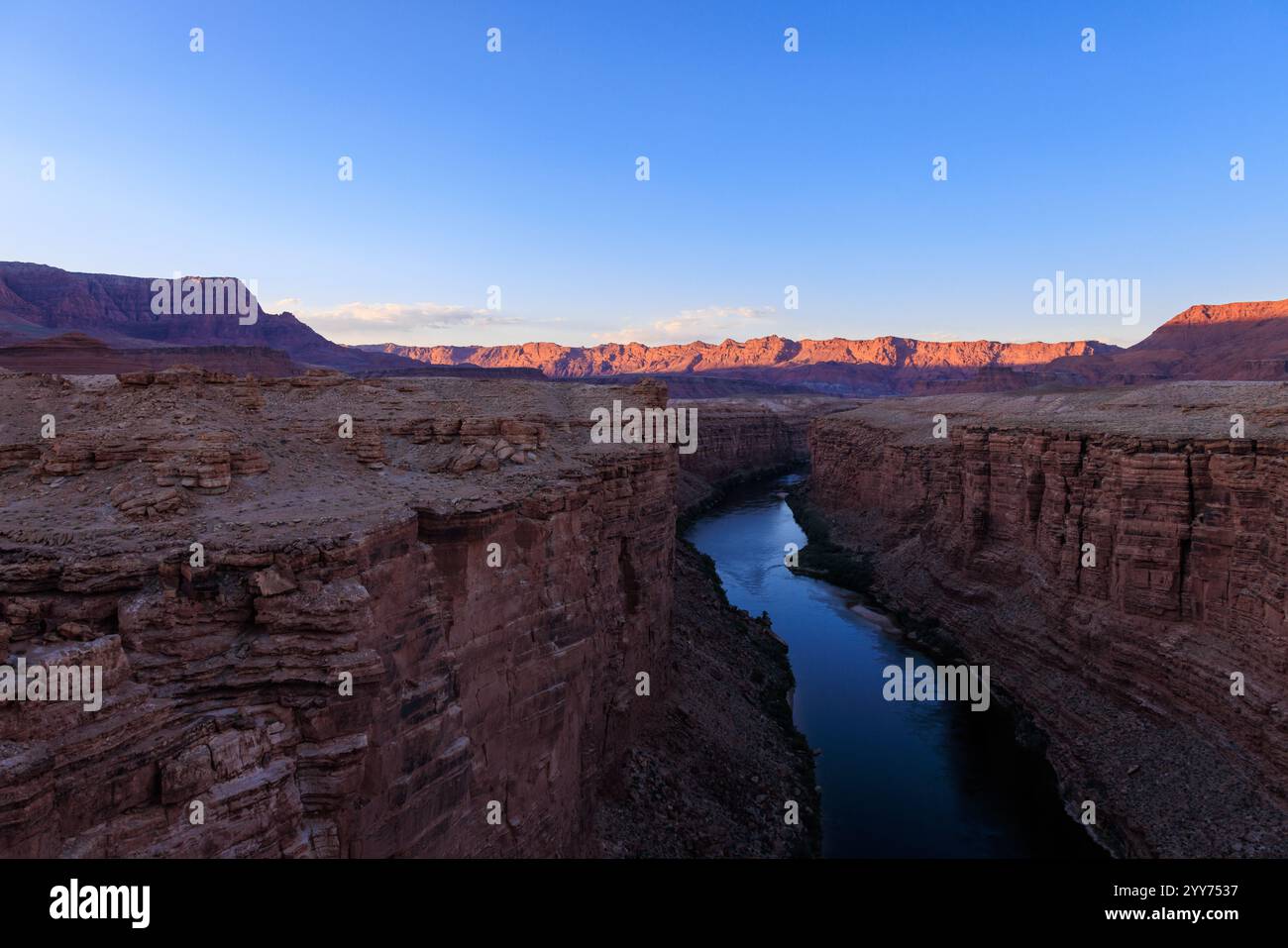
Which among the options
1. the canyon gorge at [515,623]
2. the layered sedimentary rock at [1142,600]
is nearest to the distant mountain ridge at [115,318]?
the canyon gorge at [515,623]

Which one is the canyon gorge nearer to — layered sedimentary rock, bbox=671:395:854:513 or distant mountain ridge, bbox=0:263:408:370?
layered sedimentary rock, bbox=671:395:854:513

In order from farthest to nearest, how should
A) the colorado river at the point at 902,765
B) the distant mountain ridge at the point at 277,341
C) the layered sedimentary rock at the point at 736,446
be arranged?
the layered sedimentary rock at the point at 736,446
the distant mountain ridge at the point at 277,341
the colorado river at the point at 902,765

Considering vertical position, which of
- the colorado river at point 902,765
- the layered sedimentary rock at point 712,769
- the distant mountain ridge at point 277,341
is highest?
A: the distant mountain ridge at point 277,341

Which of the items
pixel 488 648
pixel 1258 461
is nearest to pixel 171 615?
pixel 488 648

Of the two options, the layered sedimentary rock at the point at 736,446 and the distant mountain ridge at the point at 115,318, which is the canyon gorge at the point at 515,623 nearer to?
the layered sedimentary rock at the point at 736,446

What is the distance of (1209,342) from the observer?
111812 millimetres

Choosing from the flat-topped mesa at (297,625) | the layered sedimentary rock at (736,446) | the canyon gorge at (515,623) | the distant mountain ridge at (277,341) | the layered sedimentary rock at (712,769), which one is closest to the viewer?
the flat-topped mesa at (297,625)

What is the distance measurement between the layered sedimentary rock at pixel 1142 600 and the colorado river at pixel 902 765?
1254 millimetres

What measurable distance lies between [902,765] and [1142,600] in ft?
29.5

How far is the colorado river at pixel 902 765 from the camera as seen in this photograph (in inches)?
816

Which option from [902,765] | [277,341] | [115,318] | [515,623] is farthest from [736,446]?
[515,623]

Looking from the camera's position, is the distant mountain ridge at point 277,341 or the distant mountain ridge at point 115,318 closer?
the distant mountain ridge at point 277,341

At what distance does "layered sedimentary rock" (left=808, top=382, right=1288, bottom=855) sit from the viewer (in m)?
19.4
